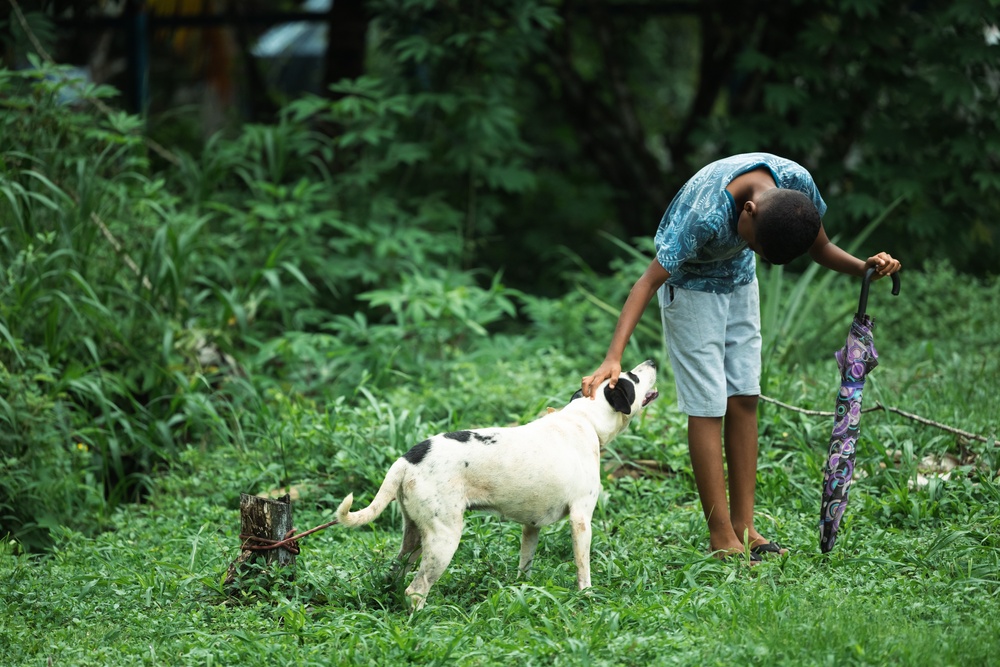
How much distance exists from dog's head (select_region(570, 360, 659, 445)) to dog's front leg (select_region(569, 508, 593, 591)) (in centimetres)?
31

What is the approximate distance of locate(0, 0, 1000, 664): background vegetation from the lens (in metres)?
2.99

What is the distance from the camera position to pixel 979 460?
4086 mm

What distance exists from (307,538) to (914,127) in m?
5.89

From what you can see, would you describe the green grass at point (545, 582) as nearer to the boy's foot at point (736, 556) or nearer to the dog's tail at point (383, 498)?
the boy's foot at point (736, 556)

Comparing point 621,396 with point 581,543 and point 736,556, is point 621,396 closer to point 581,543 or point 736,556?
point 581,543

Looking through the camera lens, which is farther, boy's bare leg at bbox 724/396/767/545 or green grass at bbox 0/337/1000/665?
boy's bare leg at bbox 724/396/767/545

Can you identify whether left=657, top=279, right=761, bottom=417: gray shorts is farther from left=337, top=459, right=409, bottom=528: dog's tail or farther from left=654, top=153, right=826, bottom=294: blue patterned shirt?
left=337, top=459, right=409, bottom=528: dog's tail

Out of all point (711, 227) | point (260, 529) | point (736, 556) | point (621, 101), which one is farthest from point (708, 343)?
point (621, 101)

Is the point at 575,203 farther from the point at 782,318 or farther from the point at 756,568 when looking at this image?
the point at 756,568

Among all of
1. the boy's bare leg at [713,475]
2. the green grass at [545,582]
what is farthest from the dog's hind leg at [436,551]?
the boy's bare leg at [713,475]

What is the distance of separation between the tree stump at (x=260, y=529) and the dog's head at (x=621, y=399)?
1.12 metres

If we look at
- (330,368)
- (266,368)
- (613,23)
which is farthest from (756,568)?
(613,23)

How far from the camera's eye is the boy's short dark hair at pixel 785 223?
116 inches

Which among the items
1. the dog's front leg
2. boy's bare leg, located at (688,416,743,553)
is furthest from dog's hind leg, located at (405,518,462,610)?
boy's bare leg, located at (688,416,743,553)
